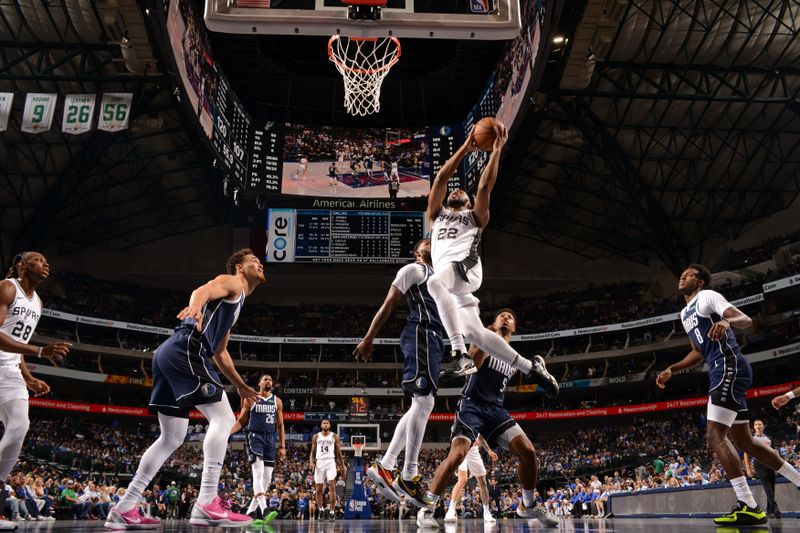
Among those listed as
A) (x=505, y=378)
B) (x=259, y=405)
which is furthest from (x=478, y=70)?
(x=505, y=378)

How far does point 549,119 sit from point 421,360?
70.6 feet

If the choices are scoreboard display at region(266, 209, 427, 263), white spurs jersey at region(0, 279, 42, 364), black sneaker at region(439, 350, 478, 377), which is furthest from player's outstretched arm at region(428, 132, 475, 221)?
scoreboard display at region(266, 209, 427, 263)

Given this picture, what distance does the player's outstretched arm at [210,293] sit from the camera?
4.84 metres

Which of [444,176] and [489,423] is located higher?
[444,176]

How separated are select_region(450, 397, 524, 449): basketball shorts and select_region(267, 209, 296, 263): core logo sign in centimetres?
2119

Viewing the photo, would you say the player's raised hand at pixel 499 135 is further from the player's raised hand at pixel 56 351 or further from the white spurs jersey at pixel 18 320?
the white spurs jersey at pixel 18 320

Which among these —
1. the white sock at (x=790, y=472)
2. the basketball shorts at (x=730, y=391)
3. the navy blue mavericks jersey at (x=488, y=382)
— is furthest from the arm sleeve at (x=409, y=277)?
the white sock at (x=790, y=472)

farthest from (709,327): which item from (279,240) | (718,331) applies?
(279,240)

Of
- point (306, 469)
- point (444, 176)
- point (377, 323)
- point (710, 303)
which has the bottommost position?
point (306, 469)

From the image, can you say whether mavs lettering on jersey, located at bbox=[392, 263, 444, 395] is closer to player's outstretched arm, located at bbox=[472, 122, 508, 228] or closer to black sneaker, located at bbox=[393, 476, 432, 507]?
black sneaker, located at bbox=[393, 476, 432, 507]

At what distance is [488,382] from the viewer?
21.0ft

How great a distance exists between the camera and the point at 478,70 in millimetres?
29984

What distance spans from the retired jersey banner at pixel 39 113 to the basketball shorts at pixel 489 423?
17.3m

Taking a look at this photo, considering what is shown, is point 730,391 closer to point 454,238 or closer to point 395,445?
point 454,238
